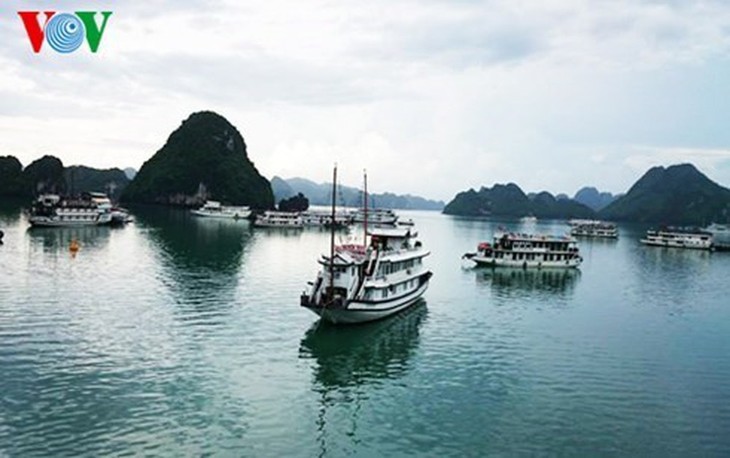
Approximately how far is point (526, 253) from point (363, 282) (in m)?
57.6

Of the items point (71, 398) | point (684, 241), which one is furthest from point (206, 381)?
point (684, 241)

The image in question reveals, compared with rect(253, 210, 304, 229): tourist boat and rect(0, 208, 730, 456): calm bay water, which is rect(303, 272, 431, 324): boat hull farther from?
rect(253, 210, 304, 229): tourist boat

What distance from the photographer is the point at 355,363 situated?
132 ft

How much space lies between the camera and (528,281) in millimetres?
85562

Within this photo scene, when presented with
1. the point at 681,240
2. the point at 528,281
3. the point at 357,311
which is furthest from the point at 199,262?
the point at 681,240

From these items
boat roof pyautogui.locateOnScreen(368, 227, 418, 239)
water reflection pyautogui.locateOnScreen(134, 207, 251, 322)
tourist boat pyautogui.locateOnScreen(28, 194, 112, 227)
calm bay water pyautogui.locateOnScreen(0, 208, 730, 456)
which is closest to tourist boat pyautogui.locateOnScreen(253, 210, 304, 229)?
water reflection pyautogui.locateOnScreen(134, 207, 251, 322)

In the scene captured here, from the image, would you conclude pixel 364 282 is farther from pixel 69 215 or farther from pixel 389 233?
pixel 69 215

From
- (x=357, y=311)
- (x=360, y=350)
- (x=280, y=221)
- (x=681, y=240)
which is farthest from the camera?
(x=280, y=221)

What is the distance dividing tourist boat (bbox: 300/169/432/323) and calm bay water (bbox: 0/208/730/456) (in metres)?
1.61

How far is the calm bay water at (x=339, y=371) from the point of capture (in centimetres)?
2766

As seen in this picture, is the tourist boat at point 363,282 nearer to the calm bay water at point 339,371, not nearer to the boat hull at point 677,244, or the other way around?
Result: the calm bay water at point 339,371

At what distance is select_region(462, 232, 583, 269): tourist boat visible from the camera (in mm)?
99875

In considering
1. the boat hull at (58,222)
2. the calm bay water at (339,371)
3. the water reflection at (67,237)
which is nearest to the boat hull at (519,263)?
the calm bay water at (339,371)

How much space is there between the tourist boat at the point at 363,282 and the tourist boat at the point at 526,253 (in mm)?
45979
